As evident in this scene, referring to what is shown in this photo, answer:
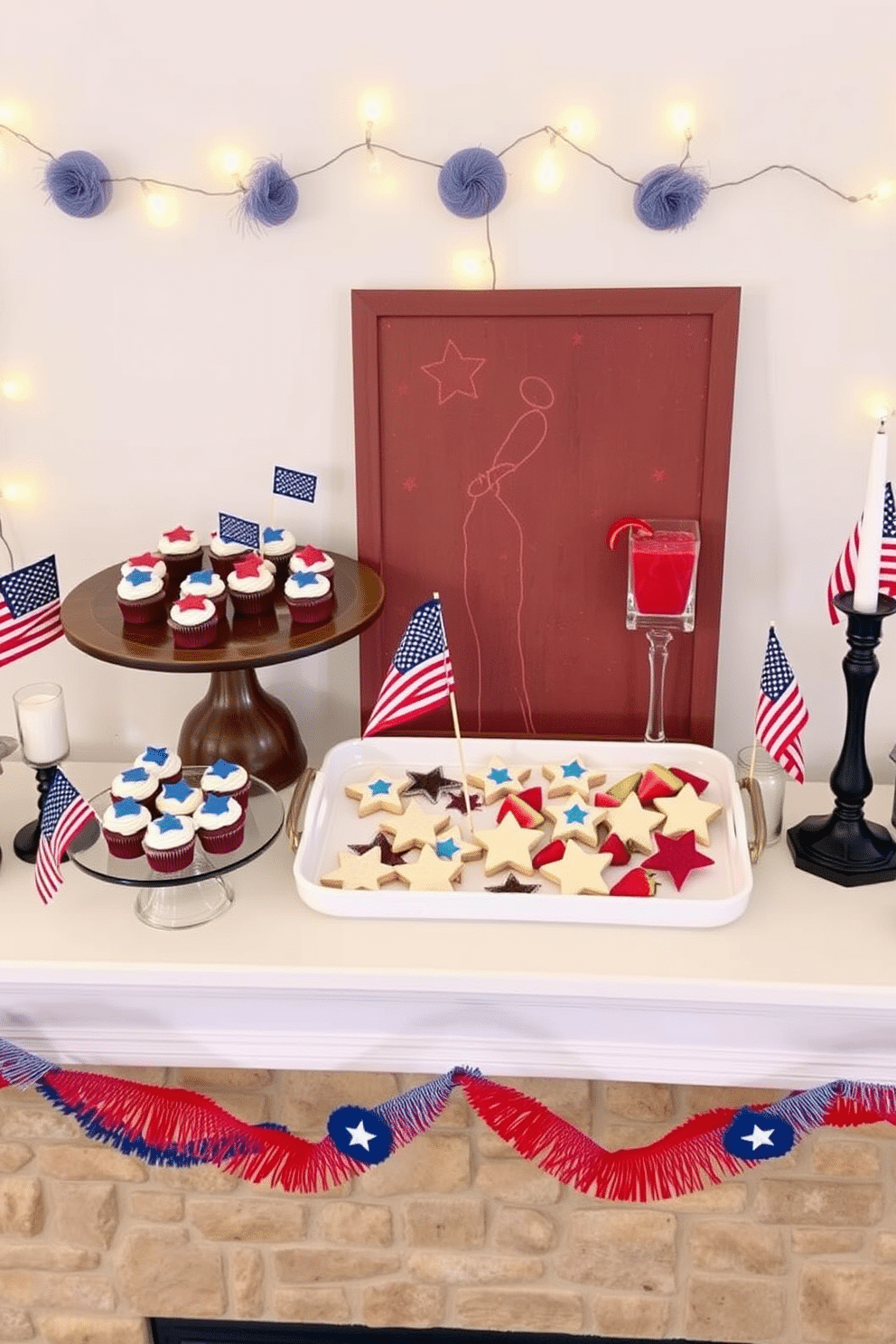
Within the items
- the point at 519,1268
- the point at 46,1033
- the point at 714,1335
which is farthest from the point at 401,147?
the point at 714,1335

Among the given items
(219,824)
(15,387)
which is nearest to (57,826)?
(219,824)

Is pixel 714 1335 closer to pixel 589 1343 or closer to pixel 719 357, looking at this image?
pixel 589 1343

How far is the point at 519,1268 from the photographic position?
1.71 m

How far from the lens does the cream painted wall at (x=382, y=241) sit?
4.76 ft

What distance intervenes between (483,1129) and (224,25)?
1.41 m

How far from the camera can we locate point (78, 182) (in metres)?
1.51

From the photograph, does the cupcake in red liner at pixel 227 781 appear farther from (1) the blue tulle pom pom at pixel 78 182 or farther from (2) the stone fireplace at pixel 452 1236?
(1) the blue tulle pom pom at pixel 78 182

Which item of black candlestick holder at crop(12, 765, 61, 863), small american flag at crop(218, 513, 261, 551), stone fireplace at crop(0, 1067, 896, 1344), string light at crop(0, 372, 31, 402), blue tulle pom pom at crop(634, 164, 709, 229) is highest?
blue tulle pom pom at crop(634, 164, 709, 229)

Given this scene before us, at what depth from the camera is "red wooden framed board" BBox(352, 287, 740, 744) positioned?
155 cm

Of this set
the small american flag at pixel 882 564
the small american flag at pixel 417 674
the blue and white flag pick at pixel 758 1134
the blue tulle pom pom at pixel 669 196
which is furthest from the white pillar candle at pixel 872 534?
the blue and white flag pick at pixel 758 1134

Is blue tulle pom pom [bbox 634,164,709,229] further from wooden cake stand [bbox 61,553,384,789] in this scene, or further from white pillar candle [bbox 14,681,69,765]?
white pillar candle [bbox 14,681,69,765]

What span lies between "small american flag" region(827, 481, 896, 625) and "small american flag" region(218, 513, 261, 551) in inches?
28.3

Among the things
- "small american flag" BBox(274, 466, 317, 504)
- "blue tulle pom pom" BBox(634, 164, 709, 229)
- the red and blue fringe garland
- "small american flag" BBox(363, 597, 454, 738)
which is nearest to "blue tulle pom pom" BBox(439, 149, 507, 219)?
"blue tulle pom pom" BBox(634, 164, 709, 229)

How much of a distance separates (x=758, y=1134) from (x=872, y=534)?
700 millimetres
